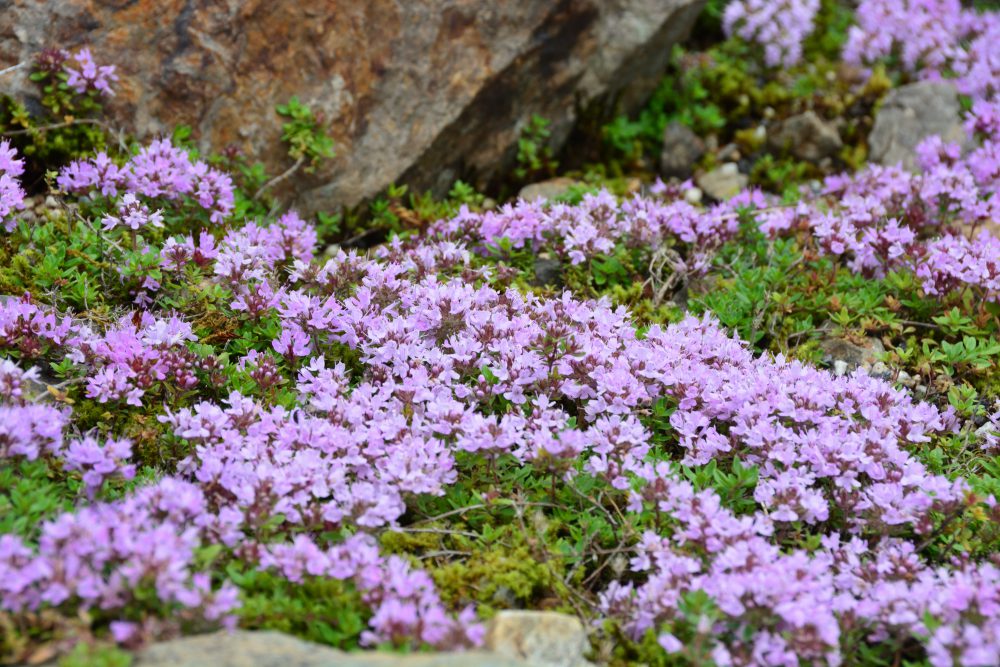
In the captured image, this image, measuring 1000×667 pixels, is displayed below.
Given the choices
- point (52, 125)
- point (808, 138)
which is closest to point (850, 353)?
point (808, 138)

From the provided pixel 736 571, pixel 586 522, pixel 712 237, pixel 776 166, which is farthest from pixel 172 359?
pixel 776 166

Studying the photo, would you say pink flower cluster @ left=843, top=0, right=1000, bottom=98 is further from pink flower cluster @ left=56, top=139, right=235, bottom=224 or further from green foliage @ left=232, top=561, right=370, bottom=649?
green foliage @ left=232, top=561, right=370, bottom=649

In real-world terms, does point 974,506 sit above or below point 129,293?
below

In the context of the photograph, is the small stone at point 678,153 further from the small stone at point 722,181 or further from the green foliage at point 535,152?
the green foliage at point 535,152

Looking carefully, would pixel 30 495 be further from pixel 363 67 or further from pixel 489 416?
pixel 363 67

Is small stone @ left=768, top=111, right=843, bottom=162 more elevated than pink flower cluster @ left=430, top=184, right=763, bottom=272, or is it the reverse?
pink flower cluster @ left=430, top=184, right=763, bottom=272

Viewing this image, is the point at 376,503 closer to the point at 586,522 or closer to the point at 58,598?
the point at 586,522

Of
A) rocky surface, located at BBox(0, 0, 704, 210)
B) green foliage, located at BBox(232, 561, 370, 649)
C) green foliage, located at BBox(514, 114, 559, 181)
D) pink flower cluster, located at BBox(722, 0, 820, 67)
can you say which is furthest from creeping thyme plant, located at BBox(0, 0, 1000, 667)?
pink flower cluster, located at BBox(722, 0, 820, 67)
